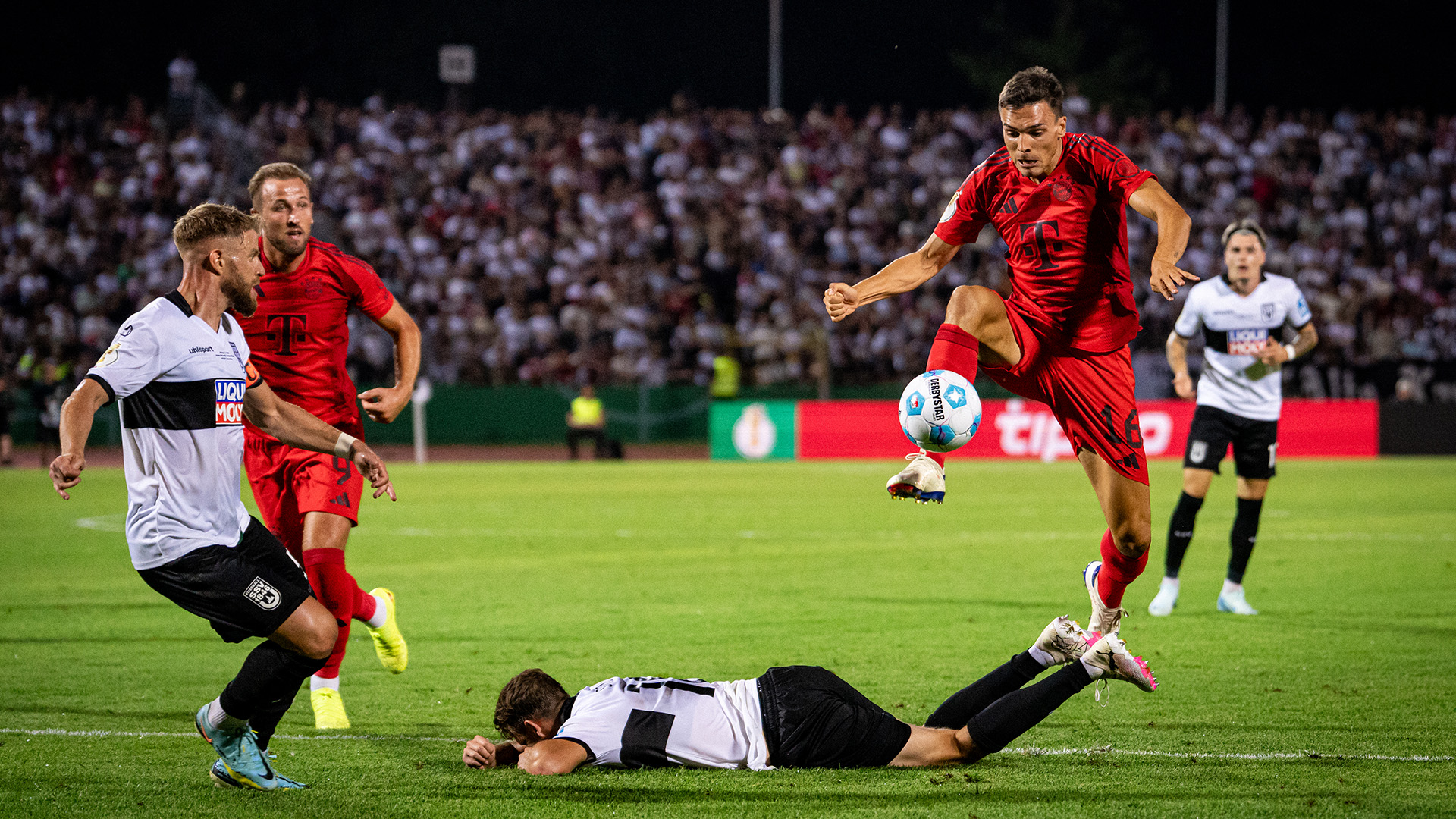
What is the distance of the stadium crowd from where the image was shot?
27.0 meters

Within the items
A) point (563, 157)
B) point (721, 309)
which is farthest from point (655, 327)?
point (563, 157)

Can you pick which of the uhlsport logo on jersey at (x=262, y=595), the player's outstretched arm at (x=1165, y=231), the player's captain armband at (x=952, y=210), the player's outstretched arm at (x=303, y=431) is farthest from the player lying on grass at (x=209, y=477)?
the player's outstretched arm at (x=1165, y=231)

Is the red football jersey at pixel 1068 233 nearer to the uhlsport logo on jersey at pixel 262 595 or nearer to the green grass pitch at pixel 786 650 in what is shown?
the green grass pitch at pixel 786 650

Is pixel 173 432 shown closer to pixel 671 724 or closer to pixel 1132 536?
pixel 671 724

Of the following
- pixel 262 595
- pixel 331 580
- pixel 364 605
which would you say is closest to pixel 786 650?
pixel 364 605

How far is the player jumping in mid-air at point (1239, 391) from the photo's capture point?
9469mm

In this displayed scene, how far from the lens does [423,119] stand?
30.2m

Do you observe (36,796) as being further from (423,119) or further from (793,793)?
(423,119)

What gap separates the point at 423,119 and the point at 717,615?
23.2 metres

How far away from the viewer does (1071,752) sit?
5.57m

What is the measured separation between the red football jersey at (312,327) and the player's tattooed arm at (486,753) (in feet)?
6.72

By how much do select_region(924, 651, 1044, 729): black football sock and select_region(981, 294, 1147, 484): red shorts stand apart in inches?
48.3

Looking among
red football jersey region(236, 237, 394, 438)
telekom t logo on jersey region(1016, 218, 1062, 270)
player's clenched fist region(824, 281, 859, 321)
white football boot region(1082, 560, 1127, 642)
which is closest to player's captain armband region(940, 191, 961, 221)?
telekom t logo on jersey region(1016, 218, 1062, 270)

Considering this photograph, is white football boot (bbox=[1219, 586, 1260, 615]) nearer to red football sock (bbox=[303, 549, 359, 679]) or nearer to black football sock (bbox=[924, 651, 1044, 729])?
black football sock (bbox=[924, 651, 1044, 729])
